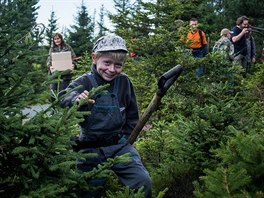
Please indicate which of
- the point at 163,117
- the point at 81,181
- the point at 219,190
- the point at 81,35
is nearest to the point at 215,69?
the point at 163,117

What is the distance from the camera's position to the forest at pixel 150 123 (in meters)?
2.37

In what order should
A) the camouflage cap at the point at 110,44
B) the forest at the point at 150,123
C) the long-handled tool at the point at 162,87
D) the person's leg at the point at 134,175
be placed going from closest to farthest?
the forest at the point at 150,123
the long-handled tool at the point at 162,87
the person's leg at the point at 134,175
the camouflage cap at the point at 110,44

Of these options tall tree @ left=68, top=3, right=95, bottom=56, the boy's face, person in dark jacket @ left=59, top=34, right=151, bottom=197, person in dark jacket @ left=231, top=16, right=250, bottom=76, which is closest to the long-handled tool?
person in dark jacket @ left=59, top=34, right=151, bottom=197

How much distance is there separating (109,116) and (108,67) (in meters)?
0.41

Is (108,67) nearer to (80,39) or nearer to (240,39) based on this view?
(240,39)

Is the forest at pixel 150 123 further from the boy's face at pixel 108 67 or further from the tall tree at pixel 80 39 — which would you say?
the tall tree at pixel 80 39

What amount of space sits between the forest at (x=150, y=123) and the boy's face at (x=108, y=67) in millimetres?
508

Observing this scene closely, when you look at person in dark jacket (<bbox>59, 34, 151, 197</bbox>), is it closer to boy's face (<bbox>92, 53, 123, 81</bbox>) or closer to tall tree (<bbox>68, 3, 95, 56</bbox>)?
boy's face (<bbox>92, 53, 123, 81</bbox>)

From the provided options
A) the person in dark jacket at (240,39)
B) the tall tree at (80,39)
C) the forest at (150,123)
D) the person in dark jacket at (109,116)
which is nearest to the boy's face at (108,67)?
the person in dark jacket at (109,116)

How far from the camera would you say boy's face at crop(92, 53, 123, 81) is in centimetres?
368

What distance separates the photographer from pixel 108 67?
3.67 m

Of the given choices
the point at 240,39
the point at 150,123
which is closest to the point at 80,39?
the point at 240,39

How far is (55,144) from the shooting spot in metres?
2.54

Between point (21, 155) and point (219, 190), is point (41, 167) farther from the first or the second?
point (219, 190)
